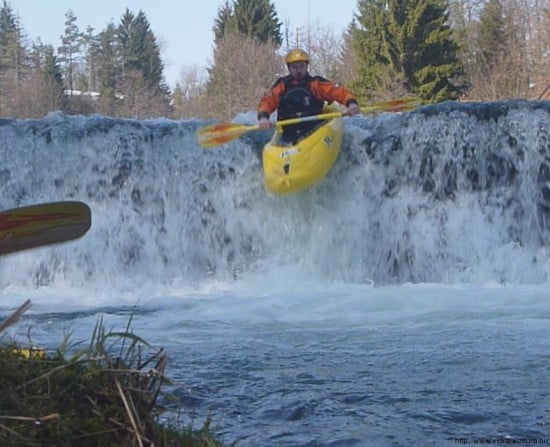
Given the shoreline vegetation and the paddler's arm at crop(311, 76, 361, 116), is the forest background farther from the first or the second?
the shoreline vegetation

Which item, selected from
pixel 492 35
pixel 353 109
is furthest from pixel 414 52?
pixel 353 109

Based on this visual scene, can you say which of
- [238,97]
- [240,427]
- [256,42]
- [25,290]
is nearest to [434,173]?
[25,290]

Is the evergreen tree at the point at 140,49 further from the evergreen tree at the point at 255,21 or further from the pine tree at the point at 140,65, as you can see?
the evergreen tree at the point at 255,21

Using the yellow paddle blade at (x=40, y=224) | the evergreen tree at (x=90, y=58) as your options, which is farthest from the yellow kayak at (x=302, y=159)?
the evergreen tree at (x=90, y=58)

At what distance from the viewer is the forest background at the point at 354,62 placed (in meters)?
27.5

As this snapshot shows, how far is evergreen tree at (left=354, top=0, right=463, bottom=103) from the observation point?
2689 centimetres

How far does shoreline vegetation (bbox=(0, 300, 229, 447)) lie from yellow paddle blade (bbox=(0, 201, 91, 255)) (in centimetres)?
37

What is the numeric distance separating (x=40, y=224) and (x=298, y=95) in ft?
23.2

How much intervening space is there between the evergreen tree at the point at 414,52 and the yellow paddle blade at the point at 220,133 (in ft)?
57.5

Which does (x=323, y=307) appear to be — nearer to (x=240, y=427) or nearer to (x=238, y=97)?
(x=240, y=427)

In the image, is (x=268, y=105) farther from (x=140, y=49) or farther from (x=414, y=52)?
(x=140, y=49)

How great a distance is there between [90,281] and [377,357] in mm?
4994

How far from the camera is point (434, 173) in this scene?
31.8 ft

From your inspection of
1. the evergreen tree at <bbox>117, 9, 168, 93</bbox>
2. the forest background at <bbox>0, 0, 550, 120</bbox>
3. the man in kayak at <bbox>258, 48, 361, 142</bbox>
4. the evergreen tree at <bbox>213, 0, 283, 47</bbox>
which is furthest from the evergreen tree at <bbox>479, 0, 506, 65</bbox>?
the man in kayak at <bbox>258, 48, 361, 142</bbox>
